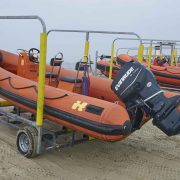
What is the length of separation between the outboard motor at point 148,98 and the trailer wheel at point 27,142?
959 mm

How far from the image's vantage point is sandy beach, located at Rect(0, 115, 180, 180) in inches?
129

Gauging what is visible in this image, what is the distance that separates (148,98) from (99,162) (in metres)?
0.87

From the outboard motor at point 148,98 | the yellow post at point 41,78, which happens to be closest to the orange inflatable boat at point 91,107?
the outboard motor at point 148,98

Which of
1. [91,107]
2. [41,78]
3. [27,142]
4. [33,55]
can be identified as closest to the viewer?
[91,107]

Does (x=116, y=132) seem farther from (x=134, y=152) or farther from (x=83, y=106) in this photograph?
(x=134, y=152)

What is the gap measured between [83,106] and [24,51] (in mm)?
1923

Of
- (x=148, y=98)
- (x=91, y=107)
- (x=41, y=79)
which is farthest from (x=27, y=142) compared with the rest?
(x=148, y=98)

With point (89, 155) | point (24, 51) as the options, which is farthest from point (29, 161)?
point (24, 51)

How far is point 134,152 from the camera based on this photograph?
3.98 meters

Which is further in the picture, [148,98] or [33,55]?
[33,55]

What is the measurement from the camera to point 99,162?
3645 mm

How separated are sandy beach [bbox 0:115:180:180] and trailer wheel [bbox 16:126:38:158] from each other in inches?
2.5

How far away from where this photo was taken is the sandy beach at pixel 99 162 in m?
3.28

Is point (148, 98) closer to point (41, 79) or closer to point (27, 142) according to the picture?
point (41, 79)
